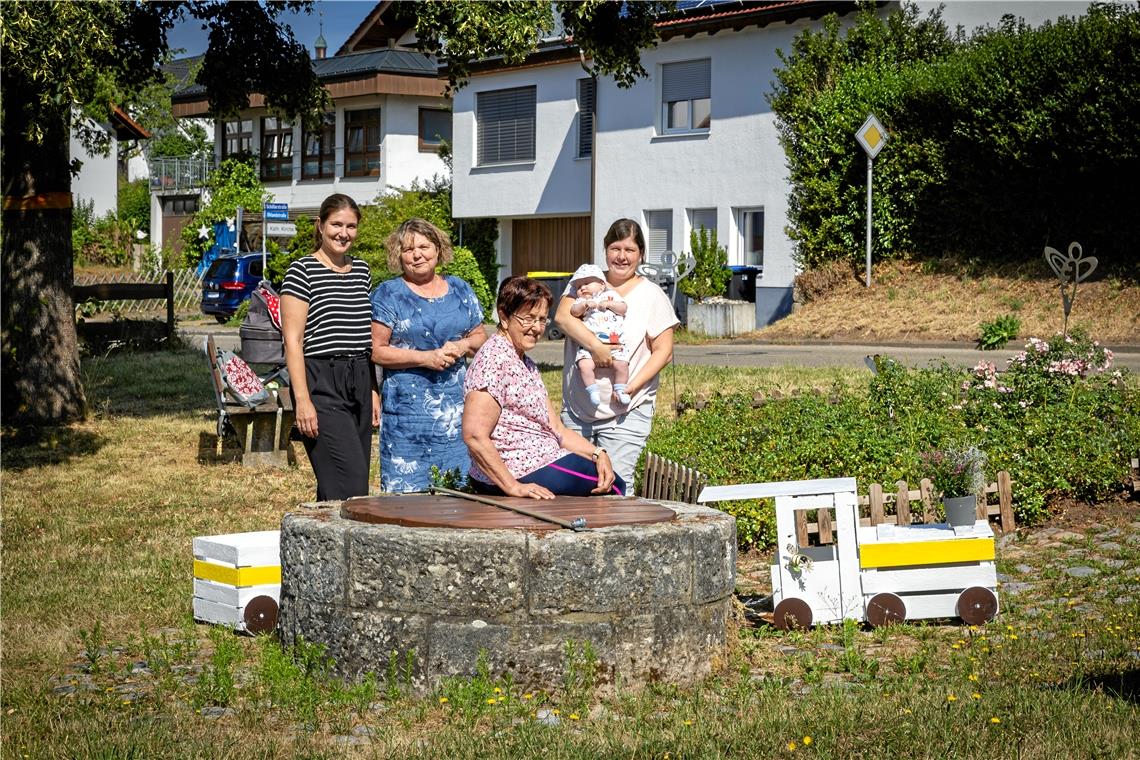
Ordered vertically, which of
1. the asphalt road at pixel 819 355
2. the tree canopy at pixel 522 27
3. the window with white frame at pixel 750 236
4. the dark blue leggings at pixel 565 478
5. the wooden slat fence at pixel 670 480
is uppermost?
the tree canopy at pixel 522 27

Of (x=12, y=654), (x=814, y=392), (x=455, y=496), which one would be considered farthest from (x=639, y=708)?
(x=814, y=392)

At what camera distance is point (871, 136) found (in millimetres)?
25172

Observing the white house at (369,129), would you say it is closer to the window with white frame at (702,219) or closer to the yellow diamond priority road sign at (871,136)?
the window with white frame at (702,219)

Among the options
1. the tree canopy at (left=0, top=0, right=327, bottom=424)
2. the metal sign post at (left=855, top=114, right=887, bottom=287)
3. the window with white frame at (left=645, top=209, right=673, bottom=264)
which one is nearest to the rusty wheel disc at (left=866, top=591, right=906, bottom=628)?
the tree canopy at (left=0, top=0, right=327, bottom=424)

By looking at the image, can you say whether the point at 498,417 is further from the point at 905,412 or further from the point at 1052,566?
the point at 905,412

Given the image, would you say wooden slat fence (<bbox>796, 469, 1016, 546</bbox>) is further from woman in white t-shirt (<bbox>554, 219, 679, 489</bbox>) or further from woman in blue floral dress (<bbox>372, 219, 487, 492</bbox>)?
woman in blue floral dress (<bbox>372, 219, 487, 492</bbox>)

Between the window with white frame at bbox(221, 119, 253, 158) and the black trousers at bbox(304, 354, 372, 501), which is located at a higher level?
the window with white frame at bbox(221, 119, 253, 158)

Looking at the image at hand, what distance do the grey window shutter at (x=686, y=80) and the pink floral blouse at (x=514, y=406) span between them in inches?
992

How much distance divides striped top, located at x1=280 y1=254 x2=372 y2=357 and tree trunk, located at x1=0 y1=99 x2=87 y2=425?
7.04 meters

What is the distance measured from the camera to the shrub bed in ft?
28.7

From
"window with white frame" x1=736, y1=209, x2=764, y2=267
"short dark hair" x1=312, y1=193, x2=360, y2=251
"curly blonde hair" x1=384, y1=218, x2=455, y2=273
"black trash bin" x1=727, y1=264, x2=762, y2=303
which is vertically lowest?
"curly blonde hair" x1=384, y1=218, x2=455, y2=273

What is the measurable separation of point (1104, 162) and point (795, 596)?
18.4 metres

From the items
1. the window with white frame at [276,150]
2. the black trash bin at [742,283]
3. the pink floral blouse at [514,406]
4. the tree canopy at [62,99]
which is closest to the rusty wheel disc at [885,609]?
the pink floral blouse at [514,406]

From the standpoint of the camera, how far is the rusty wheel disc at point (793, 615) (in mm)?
6398
